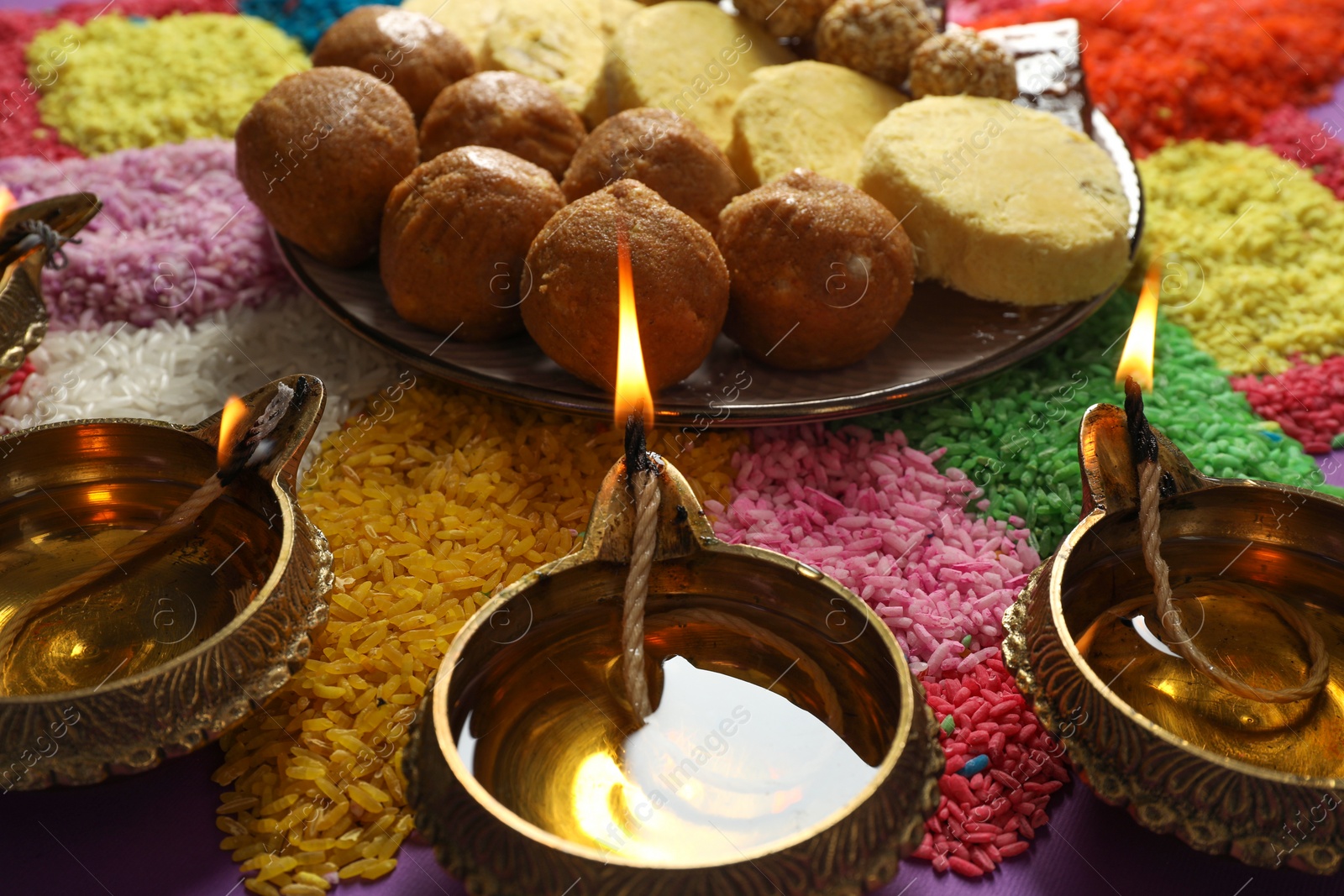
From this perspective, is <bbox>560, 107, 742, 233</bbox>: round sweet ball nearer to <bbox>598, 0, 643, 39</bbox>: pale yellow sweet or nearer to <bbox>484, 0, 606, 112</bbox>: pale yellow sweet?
<bbox>484, 0, 606, 112</bbox>: pale yellow sweet

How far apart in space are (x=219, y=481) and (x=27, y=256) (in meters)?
0.83

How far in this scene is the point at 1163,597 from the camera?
1.27m

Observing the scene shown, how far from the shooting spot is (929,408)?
Result: 6.47 feet

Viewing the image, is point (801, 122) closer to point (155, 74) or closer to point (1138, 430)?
point (1138, 430)

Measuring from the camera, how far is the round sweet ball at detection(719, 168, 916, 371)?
71.6 inches

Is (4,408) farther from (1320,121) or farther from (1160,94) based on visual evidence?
(1320,121)

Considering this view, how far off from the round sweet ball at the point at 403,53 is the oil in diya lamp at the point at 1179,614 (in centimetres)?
166

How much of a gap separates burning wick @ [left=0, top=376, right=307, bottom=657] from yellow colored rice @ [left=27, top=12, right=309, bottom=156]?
1.63 m

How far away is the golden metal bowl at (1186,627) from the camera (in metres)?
1.14

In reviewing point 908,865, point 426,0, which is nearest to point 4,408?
point 426,0

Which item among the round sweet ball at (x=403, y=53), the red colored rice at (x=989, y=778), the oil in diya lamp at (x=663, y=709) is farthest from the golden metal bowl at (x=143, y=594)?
the round sweet ball at (x=403, y=53)

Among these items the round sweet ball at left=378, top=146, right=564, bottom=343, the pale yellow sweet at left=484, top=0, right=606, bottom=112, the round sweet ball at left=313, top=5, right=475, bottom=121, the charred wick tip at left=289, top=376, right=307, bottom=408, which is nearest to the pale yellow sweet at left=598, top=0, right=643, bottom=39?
the pale yellow sweet at left=484, top=0, right=606, bottom=112

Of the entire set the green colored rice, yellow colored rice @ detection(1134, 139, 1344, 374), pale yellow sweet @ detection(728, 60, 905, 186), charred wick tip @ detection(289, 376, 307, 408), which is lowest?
yellow colored rice @ detection(1134, 139, 1344, 374)

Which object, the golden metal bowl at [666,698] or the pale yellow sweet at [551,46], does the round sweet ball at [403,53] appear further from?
the golden metal bowl at [666,698]
